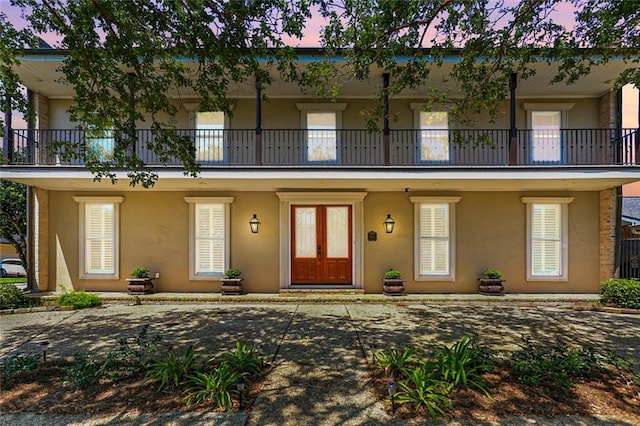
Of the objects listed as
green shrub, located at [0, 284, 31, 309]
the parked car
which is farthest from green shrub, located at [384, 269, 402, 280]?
the parked car

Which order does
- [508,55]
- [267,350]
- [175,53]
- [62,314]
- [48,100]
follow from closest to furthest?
[267,350]
[175,53]
[508,55]
[62,314]
[48,100]

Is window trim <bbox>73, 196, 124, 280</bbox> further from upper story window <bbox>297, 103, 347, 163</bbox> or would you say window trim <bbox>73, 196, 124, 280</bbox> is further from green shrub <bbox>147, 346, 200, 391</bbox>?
green shrub <bbox>147, 346, 200, 391</bbox>

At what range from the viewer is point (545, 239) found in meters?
9.32

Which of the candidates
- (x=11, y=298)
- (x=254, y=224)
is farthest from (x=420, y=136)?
(x=11, y=298)

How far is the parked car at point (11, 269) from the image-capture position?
14.5 meters

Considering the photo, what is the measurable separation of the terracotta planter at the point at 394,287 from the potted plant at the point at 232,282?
427cm

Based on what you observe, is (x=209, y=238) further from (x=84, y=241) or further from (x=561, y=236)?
(x=561, y=236)

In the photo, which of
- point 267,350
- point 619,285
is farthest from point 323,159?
point 619,285

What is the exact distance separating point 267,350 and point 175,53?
5.40m

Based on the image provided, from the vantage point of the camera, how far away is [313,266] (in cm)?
955

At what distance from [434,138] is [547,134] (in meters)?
3.38

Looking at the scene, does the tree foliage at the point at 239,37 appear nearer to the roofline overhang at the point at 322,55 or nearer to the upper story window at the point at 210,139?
the roofline overhang at the point at 322,55

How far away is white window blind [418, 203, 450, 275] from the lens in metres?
9.37

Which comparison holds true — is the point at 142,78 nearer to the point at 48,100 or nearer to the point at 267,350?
the point at 267,350
